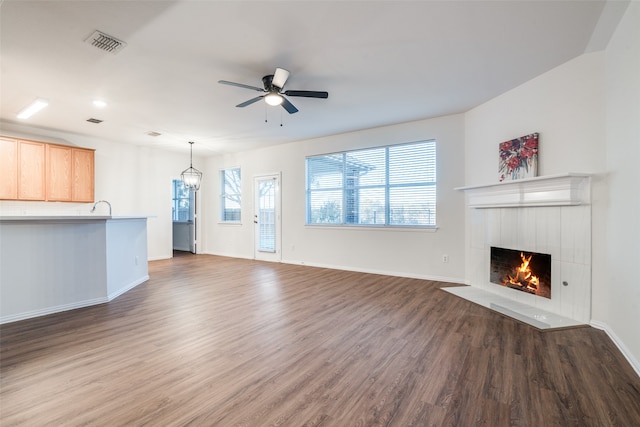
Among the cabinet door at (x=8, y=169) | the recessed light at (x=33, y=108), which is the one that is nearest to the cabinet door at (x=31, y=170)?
the cabinet door at (x=8, y=169)

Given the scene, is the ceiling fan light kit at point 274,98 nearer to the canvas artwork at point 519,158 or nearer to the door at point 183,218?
the canvas artwork at point 519,158

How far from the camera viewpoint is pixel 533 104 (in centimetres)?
347

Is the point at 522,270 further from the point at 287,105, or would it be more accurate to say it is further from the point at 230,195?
the point at 230,195

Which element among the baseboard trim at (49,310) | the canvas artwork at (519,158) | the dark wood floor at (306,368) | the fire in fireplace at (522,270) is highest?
the canvas artwork at (519,158)

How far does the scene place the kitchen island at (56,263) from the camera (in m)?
2.96

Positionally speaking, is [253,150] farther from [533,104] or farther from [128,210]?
[533,104]

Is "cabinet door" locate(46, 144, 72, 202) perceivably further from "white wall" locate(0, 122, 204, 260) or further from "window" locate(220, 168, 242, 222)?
"window" locate(220, 168, 242, 222)

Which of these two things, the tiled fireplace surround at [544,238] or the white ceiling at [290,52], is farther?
the tiled fireplace surround at [544,238]

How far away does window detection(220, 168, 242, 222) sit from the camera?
766 cm

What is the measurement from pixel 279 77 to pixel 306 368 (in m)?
2.75

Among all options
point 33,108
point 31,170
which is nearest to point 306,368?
point 33,108

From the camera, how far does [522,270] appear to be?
11.6 ft

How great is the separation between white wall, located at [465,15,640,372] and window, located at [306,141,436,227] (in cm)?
141

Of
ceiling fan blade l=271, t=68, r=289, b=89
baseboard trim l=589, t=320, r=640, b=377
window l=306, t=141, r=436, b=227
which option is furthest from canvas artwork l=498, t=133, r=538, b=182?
ceiling fan blade l=271, t=68, r=289, b=89
